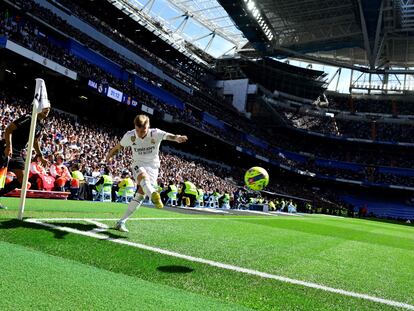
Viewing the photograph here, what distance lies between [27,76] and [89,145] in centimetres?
746

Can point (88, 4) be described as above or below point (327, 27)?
below

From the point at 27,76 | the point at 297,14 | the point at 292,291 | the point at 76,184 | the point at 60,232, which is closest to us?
the point at 292,291

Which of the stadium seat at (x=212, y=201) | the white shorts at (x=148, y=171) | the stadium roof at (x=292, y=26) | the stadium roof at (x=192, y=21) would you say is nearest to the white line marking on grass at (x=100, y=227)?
the white shorts at (x=148, y=171)

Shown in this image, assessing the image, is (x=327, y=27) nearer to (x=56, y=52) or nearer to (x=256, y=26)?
(x=256, y=26)

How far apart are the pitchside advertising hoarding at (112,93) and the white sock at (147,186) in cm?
2535

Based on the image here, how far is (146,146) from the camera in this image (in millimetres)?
6539

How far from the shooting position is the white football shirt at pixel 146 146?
21.3 ft

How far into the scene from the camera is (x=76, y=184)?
50.2 ft

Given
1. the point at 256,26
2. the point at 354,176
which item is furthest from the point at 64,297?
the point at 354,176

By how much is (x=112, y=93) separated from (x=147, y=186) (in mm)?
27275

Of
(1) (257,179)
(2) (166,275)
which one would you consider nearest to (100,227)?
(2) (166,275)

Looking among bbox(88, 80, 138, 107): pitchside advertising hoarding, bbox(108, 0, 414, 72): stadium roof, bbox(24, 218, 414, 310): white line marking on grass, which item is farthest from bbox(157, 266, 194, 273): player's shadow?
bbox(108, 0, 414, 72): stadium roof

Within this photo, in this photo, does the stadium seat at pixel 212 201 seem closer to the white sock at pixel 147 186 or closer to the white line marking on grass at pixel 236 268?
the white sock at pixel 147 186

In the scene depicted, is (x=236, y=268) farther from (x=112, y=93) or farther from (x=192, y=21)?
(x=192, y=21)
